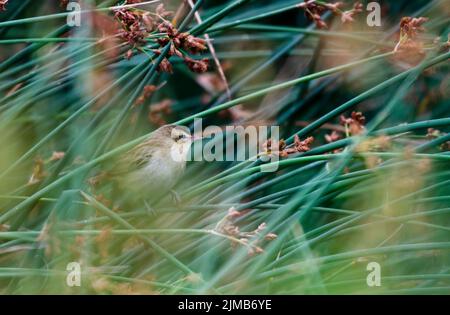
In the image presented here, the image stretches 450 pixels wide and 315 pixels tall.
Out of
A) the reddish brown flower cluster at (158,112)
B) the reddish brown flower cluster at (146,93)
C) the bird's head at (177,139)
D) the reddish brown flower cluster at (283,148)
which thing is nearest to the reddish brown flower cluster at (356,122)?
the reddish brown flower cluster at (283,148)

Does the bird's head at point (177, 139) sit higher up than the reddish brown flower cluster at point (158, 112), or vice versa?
the reddish brown flower cluster at point (158, 112)

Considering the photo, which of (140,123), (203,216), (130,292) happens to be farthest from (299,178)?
(130,292)

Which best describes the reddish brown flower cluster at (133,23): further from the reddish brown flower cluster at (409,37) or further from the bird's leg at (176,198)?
the reddish brown flower cluster at (409,37)

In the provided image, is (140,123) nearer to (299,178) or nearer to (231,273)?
(299,178)

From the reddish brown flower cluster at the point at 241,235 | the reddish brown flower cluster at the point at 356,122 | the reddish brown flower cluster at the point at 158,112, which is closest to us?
the reddish brown flower cluster at the point at 241,235

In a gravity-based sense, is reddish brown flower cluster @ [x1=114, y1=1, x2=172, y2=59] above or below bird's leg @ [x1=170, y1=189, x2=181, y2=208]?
above

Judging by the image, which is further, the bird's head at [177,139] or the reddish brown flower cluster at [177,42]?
the bird's head at [177,139]

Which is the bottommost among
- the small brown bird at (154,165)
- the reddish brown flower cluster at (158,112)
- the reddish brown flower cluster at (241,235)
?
the reddish brown flower cluster at (241,235)

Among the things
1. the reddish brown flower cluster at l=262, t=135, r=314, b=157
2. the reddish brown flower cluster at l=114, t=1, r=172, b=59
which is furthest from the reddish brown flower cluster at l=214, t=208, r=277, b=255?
the reddish brown flower cluster at l=114, t=1, r=172, b=59

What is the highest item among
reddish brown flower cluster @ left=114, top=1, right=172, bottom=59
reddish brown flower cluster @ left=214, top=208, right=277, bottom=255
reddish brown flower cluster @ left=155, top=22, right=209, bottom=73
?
reddish brown flower cluster @ left=114, top=1, right=172, bottom=59

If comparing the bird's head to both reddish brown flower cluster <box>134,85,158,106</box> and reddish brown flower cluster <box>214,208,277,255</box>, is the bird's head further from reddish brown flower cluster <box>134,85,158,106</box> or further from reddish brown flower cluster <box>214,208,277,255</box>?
reddish brown flower cluster <box>214,208,277,255</box>
